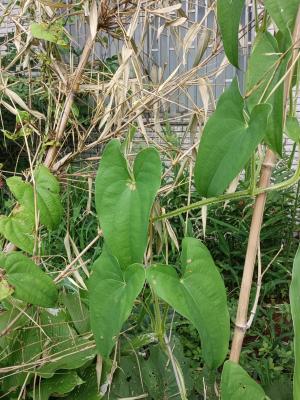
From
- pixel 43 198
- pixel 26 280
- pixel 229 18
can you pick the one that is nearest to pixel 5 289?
pixel 26 280

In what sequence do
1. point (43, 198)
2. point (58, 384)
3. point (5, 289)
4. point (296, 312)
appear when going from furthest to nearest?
point (58, 384) → point (43, 198) → point (5, 289) → point (296, 312)

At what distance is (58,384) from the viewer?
0.99 metres

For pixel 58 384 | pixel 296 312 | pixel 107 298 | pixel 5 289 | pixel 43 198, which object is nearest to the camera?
pixel 296 312

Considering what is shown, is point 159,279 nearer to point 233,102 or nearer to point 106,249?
point 106,249

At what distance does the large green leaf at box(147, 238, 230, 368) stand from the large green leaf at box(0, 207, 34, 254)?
1.00 feet

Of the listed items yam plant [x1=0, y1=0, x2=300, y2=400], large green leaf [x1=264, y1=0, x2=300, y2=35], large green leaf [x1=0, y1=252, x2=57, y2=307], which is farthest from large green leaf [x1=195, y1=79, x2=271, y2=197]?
large green leaf [x1=0, y1=252, x2=57, y2=307]

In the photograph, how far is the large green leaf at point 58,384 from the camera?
0.98 m

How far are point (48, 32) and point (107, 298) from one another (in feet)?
1.78

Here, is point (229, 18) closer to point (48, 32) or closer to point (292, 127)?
point (292, 127)

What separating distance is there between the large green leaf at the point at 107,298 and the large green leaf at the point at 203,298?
56 millimetres

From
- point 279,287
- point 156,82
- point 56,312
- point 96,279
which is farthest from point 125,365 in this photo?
point 279,287

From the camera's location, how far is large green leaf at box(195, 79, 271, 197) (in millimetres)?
591

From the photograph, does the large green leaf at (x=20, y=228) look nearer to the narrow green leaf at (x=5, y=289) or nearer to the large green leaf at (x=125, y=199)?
the narrow green leaf at (x=5, y=289)

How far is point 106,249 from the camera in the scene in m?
0.69
